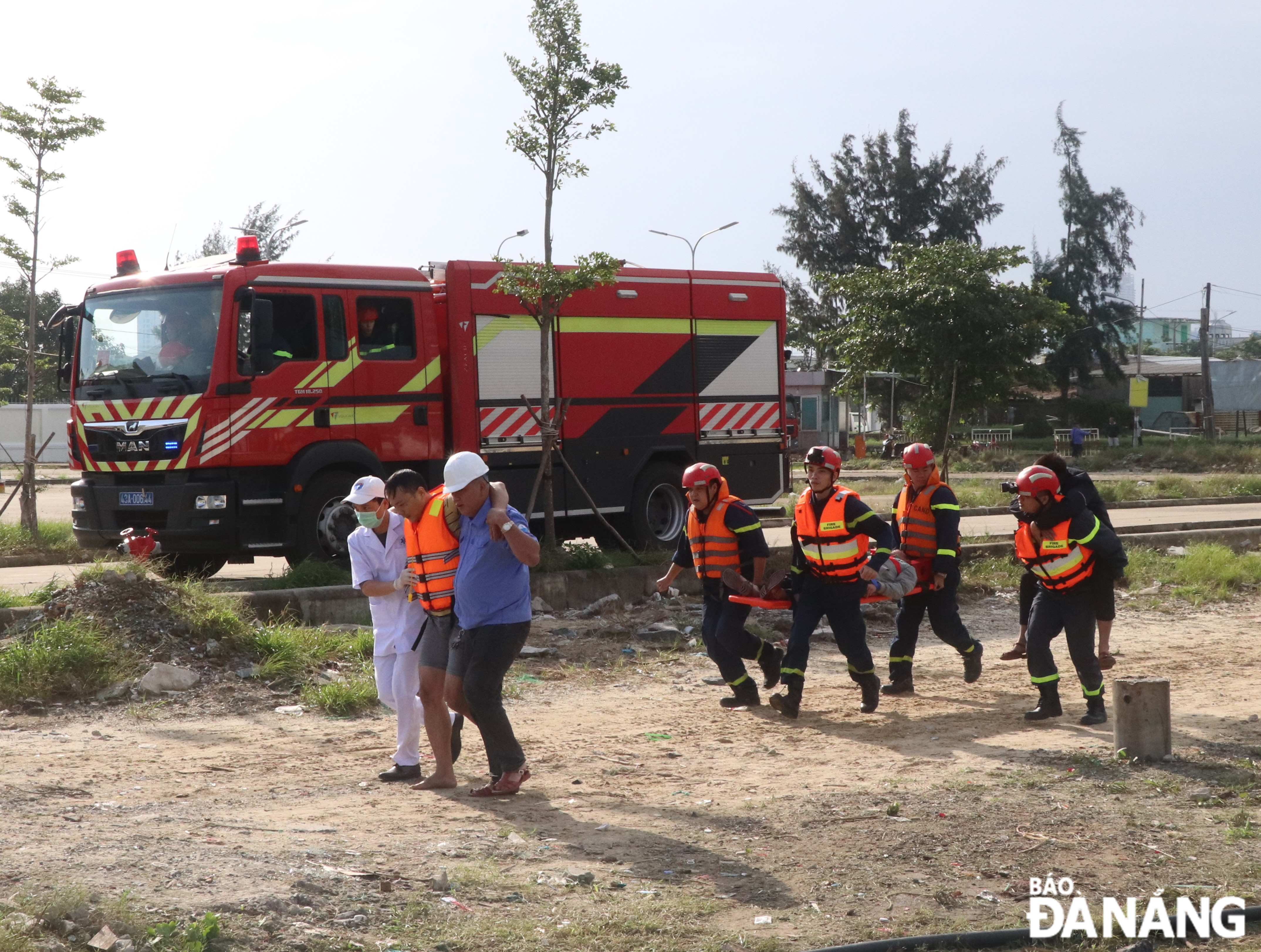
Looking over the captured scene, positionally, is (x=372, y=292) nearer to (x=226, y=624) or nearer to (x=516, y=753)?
(x=226, y=624)

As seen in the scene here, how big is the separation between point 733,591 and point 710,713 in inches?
31.4

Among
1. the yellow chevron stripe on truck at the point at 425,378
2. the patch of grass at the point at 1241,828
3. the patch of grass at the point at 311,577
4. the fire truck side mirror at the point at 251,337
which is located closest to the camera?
the patch of grass at the point at 1241,828

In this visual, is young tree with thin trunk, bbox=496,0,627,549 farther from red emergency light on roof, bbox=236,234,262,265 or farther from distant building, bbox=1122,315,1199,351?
distant building, bbox=1122,315,1199,351

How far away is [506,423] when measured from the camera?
514 inches

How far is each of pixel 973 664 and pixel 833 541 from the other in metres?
1.75

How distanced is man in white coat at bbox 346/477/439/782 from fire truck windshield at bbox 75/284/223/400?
5526 mm

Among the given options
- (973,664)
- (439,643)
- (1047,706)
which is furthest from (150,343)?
(1047,706)

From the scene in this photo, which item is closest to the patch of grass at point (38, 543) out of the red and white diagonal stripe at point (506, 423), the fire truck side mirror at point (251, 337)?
the fire truck side mirror at point (251, 337)

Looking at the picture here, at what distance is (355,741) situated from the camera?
7.49 meters

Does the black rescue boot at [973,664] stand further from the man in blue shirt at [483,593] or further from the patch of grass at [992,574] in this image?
the patch of grass at [992,574]

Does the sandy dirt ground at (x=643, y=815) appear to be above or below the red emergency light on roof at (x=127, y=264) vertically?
below

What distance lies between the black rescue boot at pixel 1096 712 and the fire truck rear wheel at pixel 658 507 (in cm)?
662

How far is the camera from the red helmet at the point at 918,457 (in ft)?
28.2

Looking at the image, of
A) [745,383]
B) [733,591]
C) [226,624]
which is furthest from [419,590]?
[745,383]
